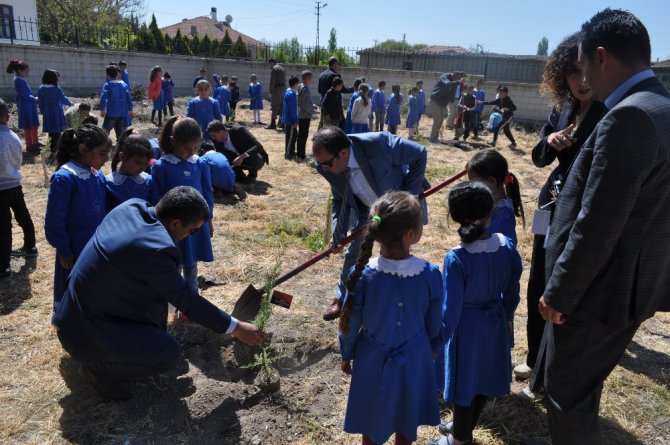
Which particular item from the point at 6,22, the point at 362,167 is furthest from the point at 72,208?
the point at 6,22

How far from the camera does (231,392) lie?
3035mm

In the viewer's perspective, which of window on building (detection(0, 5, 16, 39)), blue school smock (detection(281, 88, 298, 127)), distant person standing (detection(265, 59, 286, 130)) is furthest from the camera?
window on building (detection(0, 5, 16, 39))

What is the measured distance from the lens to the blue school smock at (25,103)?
9094 mm

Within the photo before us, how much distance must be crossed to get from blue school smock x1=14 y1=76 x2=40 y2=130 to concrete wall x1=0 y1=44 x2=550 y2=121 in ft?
21.9

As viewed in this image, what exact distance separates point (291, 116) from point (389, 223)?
339 inches

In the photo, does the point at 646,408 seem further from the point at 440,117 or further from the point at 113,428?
the point at 440,117

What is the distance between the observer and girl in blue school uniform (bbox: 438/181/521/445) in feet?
7.55

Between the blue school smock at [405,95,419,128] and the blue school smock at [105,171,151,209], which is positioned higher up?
the blue school smock at [405,95,419,128]

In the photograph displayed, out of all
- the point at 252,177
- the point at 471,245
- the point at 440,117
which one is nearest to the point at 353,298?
the point at 471,245

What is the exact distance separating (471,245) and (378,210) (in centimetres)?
56

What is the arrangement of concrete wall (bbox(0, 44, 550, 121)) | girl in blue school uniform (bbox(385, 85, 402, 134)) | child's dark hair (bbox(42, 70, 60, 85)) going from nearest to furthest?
child's dark hair (bbox(42, 70, 60, 85)) → girl in blue school uniform (bbox(385, 85, 402, 134)) → concrete wall (bbox(0, 44, 550, 121))

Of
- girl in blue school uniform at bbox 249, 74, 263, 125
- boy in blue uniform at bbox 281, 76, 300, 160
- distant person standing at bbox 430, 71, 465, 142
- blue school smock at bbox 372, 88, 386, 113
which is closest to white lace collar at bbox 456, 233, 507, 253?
boy in blue uniform at bbox 281, 76, 300, 160

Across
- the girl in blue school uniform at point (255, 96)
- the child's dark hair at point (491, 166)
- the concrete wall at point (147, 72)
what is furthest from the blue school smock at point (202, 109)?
the concrete wall at point (147, 72)

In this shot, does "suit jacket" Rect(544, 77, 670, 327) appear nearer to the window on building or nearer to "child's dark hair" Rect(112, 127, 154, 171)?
"child's dark hair" Rect(112, 127, 154, 171)
